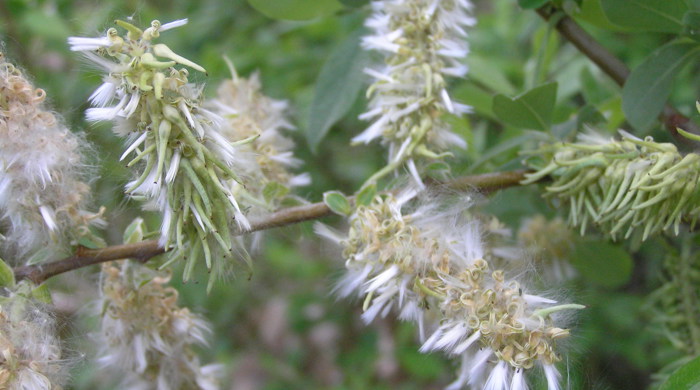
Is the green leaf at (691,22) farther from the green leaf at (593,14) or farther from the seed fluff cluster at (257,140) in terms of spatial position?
the seed fluff cluster at (257,140)

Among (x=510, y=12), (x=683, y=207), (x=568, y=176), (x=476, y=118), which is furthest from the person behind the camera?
(x=510, y=12)

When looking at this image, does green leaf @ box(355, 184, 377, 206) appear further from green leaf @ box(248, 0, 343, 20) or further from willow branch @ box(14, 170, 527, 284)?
green leaf @ box(248, 0, 343, 20)

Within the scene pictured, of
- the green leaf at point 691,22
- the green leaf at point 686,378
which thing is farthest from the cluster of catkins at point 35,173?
the green leaf at point 691,22

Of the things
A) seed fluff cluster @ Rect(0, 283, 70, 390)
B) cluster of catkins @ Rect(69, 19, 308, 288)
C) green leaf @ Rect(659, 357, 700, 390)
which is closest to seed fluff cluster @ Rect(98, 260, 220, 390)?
seed fluff cluster @ Rect(0, 283, 70, 390)

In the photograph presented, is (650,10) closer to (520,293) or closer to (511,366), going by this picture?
(520,293)

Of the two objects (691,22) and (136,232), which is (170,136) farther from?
(691,22)

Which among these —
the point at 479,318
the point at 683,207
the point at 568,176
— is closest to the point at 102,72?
the point at 479,318
